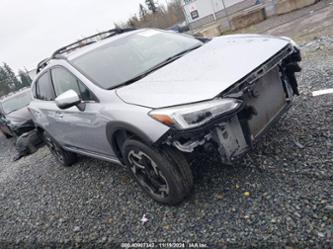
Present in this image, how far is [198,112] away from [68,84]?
2079mm

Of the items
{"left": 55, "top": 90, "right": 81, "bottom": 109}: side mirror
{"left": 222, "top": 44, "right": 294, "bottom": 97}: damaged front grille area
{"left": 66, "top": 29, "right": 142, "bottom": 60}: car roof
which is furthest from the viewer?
{"left": 66, "top": 29, "right": 142, "bottom": 60}: car roof

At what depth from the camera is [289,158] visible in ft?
9.63

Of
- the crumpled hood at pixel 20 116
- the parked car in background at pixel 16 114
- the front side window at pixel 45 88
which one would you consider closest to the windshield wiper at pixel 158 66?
the front side window at pixel 45 88

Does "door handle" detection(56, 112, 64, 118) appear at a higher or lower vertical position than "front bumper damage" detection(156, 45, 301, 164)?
higher

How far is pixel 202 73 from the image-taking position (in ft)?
8.49

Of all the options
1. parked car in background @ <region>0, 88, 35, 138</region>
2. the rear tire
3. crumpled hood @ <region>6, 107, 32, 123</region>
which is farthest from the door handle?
crumpled hood @ <region>6, 107, 32, 123</region>

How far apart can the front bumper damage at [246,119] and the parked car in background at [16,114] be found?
22.8ft

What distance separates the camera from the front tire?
2.56 metres

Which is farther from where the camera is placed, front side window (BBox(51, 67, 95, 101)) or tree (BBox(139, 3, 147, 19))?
tree (BBox(139, 3, 147, 19))

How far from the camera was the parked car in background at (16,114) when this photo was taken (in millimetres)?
8195

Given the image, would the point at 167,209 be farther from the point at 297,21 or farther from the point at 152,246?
the point at 297,21

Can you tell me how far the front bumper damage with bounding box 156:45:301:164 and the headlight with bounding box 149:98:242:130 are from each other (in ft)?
0.14

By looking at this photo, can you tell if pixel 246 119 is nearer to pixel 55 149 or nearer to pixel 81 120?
pixel 81 120

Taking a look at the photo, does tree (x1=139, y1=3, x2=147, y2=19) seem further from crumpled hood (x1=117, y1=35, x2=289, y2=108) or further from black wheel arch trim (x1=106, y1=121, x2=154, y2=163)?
black wheel arch trim (x1=106, y1=121, x2=154, y2=163)
